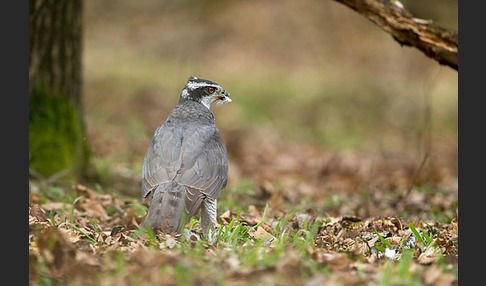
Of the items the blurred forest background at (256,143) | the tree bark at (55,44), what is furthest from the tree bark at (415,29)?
the tree bark at (55,44)

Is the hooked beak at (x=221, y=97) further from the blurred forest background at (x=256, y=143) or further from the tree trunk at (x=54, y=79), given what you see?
the tree trunk at (x=54, y=79)

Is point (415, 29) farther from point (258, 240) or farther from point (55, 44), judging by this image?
point (55, 44)

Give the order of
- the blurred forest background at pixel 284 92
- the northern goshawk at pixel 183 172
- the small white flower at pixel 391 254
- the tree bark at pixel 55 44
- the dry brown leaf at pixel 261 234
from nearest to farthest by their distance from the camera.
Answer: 1. the small white flower at pixel 391 254
2. the northern goshawk at pixel 183 172
3. the dry brown leaf at pixel 261 234
4. the tree bark at pixel 55 44
5. the blurred forest background at pixel 284 92

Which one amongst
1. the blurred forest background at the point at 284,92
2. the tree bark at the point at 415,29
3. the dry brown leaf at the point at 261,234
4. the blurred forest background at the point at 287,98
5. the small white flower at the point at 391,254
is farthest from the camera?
the blurred forest background at the point at 284,92

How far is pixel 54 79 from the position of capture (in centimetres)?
727

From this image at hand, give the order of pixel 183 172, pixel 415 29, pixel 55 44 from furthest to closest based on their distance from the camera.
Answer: pixel 55 44 → pixel 415 29 → pixel 183 172

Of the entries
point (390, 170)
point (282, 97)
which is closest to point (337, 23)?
point (282, 97)

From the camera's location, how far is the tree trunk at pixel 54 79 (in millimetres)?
7102

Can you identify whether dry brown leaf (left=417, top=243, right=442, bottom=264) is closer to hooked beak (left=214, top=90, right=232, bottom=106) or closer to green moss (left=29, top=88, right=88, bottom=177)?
hooked beak (left=214, top=90, right=232, bottom=106)

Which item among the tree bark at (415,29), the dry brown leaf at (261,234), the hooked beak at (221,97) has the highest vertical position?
the tree bark at (415,29)

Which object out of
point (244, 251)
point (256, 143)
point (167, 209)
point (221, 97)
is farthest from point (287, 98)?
point (244, 251)

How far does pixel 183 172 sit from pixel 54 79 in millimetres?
3054

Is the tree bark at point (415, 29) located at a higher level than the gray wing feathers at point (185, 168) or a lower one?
higher

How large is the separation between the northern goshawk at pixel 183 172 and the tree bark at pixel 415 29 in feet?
7.44
